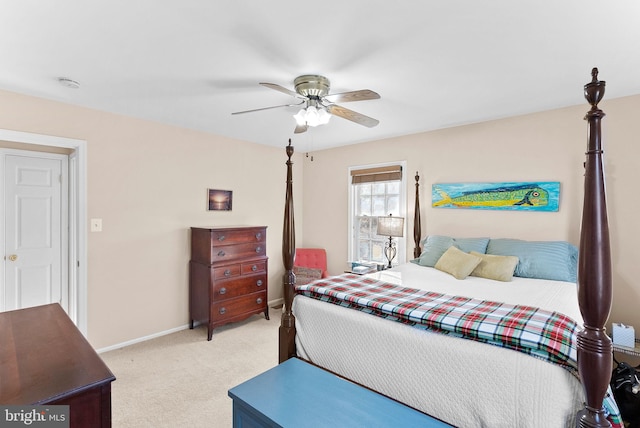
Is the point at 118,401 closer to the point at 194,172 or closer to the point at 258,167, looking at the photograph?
the point at 194,172

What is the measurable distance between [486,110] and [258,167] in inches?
116

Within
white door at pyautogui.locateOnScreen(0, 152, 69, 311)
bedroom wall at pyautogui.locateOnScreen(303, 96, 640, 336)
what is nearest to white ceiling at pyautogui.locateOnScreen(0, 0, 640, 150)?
bedroom wall at pyautogui.locateOnScreen(303, 96, 640, 336)

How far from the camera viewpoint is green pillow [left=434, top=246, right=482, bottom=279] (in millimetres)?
2801

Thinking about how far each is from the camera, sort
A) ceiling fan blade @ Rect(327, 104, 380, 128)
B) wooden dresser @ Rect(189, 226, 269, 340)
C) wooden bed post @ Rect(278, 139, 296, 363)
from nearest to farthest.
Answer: wooden bed post @ Rect(278, 139, 296, 363) < ceiling fan blade @ Rect(327, 104, 380, 128) < wooden dresser @ Rect(189, 226, 269, 340)

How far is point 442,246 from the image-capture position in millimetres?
3328

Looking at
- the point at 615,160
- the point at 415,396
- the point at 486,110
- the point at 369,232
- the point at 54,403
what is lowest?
the point at 415,396

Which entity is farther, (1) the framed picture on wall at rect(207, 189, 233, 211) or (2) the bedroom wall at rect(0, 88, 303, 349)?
(1) the framed picture on wall at rect(207, 189, 233, 211)

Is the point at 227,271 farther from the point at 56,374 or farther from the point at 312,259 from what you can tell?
the point at 56,374

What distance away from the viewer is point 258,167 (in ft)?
14.8

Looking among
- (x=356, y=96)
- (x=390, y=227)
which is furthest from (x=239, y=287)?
(x=356, y=96)

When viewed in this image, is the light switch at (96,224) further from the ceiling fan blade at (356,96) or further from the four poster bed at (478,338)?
the ceiling fan blade at (356,96)

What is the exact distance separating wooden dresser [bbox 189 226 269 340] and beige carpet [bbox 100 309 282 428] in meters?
0.23

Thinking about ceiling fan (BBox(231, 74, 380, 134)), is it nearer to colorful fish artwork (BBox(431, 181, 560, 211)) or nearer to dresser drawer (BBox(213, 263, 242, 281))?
colorful fish artwork (BBox(431, 181, 560, 211))

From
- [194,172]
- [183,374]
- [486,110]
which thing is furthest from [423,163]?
[183,374]
